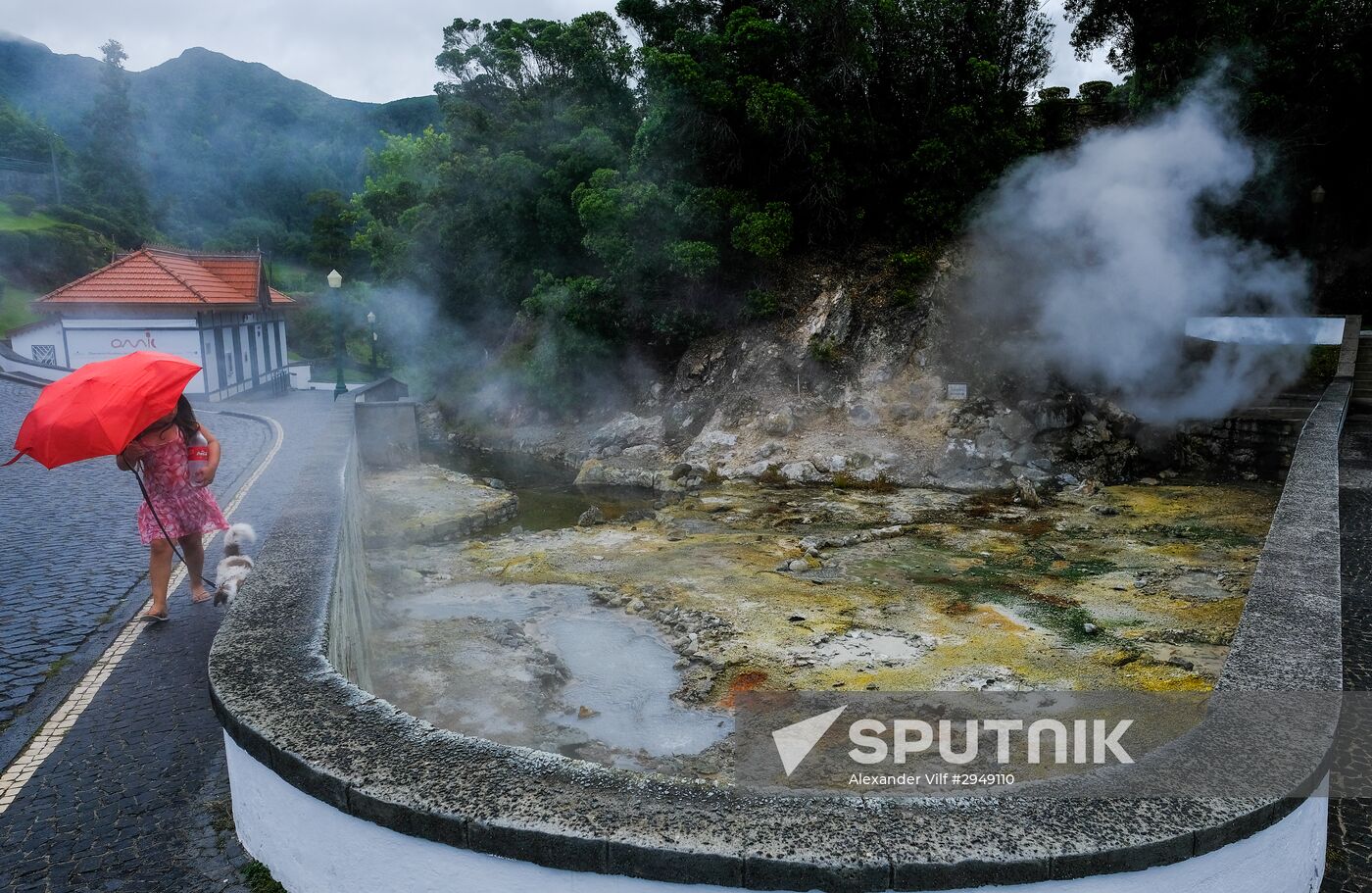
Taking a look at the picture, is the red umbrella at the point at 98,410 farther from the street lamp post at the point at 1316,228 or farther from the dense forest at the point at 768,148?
the street lamp post at the point at 1316,228

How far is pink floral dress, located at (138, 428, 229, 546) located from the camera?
5309 mm

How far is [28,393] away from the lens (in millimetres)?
17781

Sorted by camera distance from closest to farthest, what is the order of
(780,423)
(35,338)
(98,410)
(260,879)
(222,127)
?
(260,879) < (98,410) < (780,423) < (35,338) < (222,127)

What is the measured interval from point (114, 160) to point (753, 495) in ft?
158

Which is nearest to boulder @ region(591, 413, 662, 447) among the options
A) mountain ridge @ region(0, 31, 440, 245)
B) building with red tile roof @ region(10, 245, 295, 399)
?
building with red tile roof @ region(10, 245, 295, 399)

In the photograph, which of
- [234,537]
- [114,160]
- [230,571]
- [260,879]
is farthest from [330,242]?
[260,879]

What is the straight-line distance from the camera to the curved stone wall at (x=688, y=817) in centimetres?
210

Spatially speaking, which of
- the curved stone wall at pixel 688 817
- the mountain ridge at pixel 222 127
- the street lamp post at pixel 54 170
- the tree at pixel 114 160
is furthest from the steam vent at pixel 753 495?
the street lamp post at pixel 54 170

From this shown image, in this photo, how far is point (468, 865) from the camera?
2.29 m

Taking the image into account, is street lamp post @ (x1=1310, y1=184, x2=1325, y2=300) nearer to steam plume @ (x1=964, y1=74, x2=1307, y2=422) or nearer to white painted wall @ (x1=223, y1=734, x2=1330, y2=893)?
steam plume @ (x1=964, y1=74, x2=1307, y2=422)

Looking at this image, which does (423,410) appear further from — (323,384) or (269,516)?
(269,516)

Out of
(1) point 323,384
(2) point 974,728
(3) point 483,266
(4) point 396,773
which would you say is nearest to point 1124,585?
(2) point 974,728

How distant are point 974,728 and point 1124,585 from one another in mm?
3688

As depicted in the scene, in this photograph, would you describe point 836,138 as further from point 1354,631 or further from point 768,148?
point 1354,631
